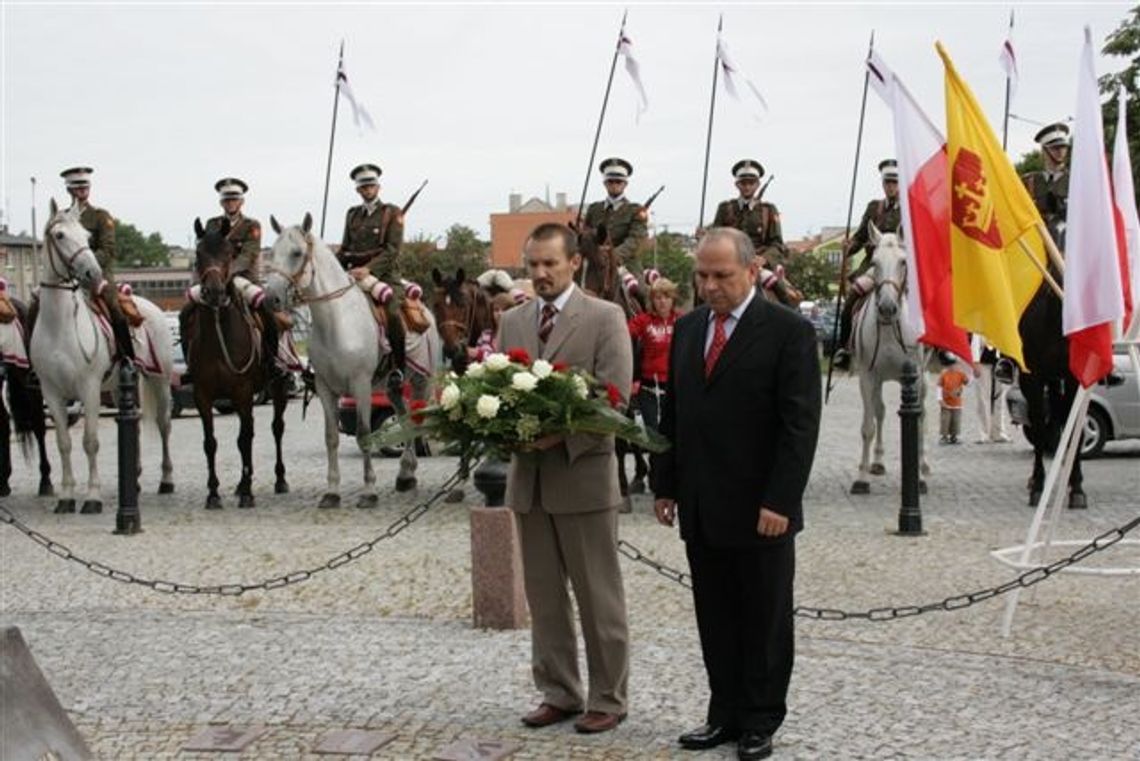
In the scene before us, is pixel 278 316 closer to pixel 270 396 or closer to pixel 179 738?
pixel 270 396

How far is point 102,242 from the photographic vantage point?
16.4 m

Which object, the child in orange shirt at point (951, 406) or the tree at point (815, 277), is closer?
the child in orange shirt at point (951, 406)

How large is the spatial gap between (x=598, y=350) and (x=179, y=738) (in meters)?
2.65

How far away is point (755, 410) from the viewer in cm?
647

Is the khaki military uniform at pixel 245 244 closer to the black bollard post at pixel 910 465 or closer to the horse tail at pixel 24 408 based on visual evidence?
the horse tail at pixel 24 408

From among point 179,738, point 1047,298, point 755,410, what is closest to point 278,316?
point 1047,298

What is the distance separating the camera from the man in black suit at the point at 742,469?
6.40 meters

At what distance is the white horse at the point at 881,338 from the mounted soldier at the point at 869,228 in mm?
170

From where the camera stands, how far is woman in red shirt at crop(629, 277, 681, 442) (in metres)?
15.4

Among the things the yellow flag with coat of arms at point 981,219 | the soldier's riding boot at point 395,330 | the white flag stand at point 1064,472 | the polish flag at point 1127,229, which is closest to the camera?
the yellow flag with coat of arms at point 981,219

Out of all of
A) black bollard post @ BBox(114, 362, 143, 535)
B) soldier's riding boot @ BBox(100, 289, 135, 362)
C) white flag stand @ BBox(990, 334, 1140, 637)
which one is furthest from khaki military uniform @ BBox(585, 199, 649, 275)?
white flag stand @ BBox(990, 334, 1140, 637)

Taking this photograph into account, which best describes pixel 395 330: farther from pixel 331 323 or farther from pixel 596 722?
pixel 596 722

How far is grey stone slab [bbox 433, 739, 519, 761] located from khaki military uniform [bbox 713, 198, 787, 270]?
10349 millimetres

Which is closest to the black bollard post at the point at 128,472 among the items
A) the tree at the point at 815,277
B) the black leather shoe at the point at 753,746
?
the black leather shoe at the point at 753,746
